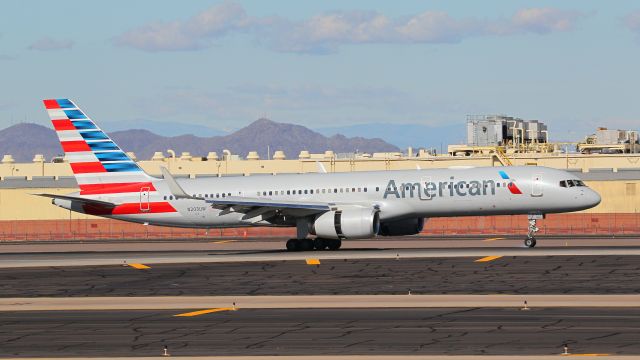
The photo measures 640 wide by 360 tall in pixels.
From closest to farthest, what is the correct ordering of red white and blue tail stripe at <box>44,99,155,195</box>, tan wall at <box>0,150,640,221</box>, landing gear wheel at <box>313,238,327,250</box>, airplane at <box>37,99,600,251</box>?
airplane at <box>37,99,600,251</box> → landing gear wheel at <box>313,238,327,250</box> → red white and blue tail stripe at <box>44,99,155,195</box> → tan wall at <box>0,150,640,221</box>

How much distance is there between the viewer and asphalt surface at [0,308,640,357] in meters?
24.6

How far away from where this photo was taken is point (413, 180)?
183ft

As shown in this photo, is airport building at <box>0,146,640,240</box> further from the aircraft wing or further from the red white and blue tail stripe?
the aircraft wing

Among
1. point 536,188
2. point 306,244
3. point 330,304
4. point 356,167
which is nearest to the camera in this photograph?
point 330,304

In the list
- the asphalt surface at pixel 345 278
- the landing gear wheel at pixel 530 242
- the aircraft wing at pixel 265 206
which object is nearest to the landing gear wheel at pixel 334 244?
the aircraft wing at pixel 265 206

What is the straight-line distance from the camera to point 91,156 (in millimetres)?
61031

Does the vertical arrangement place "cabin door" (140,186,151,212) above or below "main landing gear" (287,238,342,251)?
above

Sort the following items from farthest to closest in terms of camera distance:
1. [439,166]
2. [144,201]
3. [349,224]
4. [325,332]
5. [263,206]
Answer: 1. [439,166]
2. [144,201]
3. [263,206]
4. [349,224]
5. [325,332]

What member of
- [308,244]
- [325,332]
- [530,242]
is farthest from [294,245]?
[325,332]

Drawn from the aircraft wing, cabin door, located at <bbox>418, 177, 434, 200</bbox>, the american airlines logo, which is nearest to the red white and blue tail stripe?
the aircraft wing

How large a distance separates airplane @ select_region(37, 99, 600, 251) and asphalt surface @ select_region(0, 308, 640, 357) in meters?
23.7

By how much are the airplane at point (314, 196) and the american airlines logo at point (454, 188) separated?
50 millimetres

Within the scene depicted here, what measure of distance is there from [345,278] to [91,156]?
24691 millimetres

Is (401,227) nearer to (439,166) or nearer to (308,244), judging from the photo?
(308,244)
